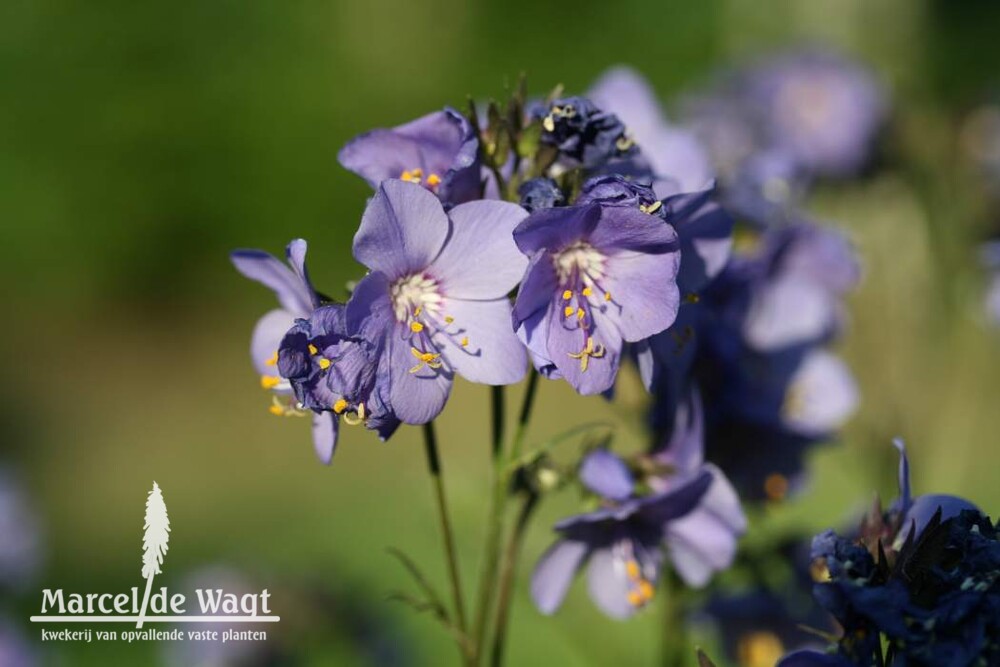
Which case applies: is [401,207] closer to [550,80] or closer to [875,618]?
[875,618]

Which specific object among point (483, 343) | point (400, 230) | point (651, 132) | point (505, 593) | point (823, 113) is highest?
point (823, 113)

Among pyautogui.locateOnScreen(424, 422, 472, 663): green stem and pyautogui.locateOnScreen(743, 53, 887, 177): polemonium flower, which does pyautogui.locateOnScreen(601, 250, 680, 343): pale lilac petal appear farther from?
pyautogui.locateOnScreen(743, 53, 887, 177): polemonium flower

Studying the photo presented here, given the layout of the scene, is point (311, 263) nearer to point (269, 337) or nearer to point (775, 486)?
point (775, 486)

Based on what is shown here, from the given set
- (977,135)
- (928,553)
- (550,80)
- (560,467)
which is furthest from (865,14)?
(550,80)

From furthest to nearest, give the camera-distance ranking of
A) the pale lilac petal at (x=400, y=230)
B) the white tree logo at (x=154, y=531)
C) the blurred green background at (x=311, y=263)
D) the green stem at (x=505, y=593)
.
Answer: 1. the blurred green background at (x=311, y=263)
2. the white tree logo at (x=154, y=531)
3. the green stem at (x=505, y=593)
4. the pale lilac petal at (x=400, y=230)

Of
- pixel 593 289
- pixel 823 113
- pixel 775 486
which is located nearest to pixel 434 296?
pixel 593 289

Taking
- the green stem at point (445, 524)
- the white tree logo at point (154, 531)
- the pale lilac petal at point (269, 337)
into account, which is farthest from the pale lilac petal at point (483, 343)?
the white tree logo at point (154, 531)

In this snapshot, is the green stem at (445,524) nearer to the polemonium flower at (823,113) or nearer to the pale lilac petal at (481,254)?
→ the pale lilac petal at (481,254)
